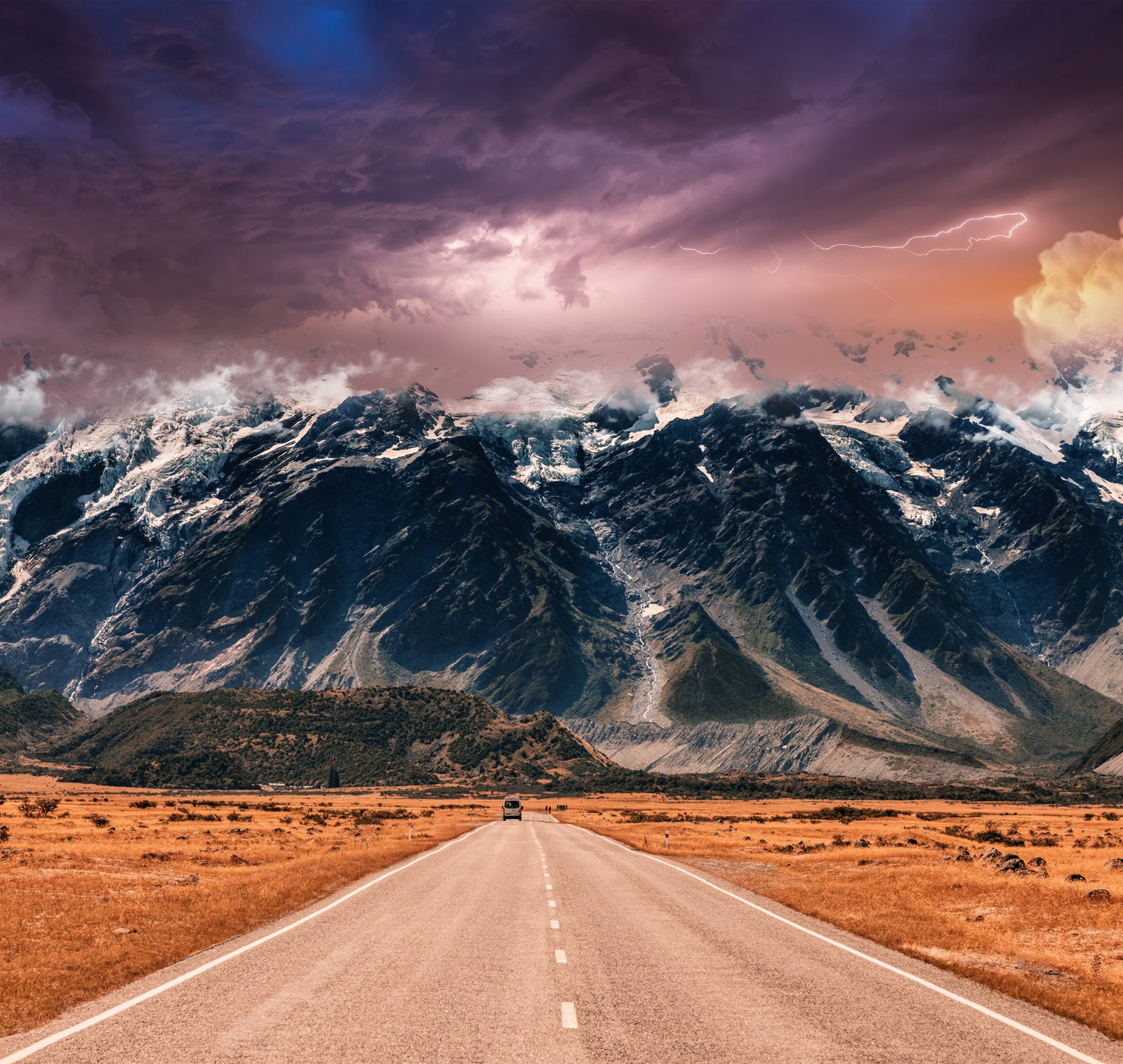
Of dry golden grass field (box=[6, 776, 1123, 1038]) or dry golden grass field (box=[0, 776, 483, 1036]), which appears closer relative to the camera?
dry golden grass field (box=[0, 776, 483, 1036])

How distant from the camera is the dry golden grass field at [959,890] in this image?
21578mm

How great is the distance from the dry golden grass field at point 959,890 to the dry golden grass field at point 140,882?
16.1 metres

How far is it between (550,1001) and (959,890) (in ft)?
79.9

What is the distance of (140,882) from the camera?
3619 centimetres

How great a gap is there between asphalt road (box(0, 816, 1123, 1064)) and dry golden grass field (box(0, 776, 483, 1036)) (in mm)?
1146

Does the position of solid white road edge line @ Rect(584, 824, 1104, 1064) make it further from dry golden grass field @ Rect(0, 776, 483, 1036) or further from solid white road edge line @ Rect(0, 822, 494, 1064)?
dry golden grass field @ Rect(0, 776, 483, 1036)

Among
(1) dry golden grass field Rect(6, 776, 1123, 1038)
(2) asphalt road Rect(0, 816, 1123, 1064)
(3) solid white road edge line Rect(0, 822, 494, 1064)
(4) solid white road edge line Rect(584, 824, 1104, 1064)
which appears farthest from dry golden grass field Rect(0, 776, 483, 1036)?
(4) solid white road edge line Rect(584, 824, 1104, 1064)

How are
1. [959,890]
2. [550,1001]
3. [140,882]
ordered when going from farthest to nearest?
[959,890] < [140,882] < [550,1001]

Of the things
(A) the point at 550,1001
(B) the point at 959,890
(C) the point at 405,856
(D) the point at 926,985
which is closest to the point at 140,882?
(C) the point at 405,856

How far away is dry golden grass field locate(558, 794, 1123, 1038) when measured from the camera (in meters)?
21.6

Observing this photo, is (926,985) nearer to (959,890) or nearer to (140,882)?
(959,890)

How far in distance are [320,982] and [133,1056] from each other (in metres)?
5.20

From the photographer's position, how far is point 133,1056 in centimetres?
1345

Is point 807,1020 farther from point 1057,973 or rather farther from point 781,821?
point 781,821
